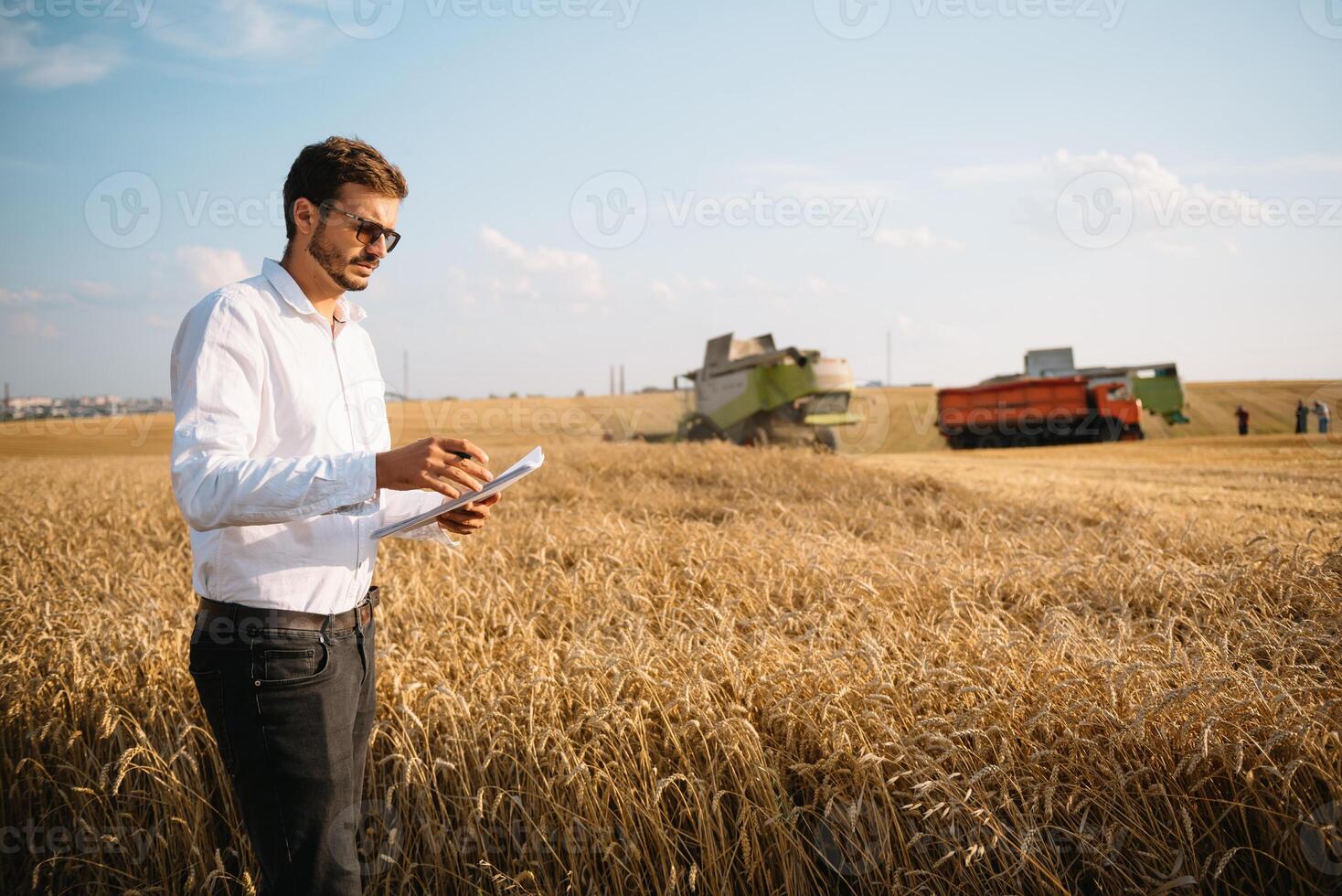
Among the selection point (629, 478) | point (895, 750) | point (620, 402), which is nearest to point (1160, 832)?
point (895, 750)

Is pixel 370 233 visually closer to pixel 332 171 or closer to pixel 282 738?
pixel 332 171

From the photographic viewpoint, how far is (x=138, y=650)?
3.20 metres

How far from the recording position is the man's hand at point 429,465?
4.96 ft

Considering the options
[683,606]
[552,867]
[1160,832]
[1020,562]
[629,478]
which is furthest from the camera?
[629,478]

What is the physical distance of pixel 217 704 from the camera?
1.62 metres

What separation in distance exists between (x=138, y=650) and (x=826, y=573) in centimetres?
305

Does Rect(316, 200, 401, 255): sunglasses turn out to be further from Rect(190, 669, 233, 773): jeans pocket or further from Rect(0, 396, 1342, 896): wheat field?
Rect(0, 396, 1342, 896): wheat field

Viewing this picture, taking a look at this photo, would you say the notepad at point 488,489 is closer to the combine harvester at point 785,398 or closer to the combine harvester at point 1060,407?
the combine harvester at point 785,398

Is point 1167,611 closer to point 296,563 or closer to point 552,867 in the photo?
point 552,867

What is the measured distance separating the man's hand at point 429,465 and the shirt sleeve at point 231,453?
3 centimetres

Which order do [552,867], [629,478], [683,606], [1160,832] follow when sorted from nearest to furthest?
[1160,832]
[552,867]
[683,606]
[629,478]

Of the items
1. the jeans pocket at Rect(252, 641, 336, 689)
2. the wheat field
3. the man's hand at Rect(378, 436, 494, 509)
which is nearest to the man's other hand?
the man's hand at Rect(378, 436, 494, 509)

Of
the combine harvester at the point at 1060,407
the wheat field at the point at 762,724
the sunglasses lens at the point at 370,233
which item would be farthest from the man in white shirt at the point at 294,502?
the combine harvester at the point at 1060,407

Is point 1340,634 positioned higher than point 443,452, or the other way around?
point 443,452
